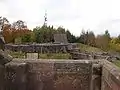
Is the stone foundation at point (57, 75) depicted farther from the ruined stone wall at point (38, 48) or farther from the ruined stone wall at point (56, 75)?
the ruined stone wall at point (38, 48)

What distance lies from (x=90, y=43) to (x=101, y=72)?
38.6 meters

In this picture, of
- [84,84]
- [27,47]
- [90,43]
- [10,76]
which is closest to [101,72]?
[84,84]

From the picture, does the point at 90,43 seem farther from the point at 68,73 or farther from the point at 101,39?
the point at 68,73

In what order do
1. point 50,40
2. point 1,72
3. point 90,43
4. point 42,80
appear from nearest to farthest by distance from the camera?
point 1,72
point 42,80
point 50,40
point 90,43

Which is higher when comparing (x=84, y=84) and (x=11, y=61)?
(x=11, y=61)

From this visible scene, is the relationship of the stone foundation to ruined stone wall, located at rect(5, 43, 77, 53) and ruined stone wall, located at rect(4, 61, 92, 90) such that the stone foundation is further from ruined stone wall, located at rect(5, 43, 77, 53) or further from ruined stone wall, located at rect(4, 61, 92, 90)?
ruined stone wall, located at rect(5, 43, 77, 53)

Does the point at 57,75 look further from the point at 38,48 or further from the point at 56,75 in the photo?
the point at 38,48

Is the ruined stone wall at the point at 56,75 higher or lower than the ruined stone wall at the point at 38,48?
lower

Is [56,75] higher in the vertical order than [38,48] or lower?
lower

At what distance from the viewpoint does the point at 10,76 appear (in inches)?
211

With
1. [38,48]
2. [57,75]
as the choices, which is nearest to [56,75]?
[57,75]

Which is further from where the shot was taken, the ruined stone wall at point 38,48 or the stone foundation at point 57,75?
the ruined stone wall at point 38,48

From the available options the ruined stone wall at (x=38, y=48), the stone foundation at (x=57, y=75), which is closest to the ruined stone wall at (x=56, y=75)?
the stone foundation at (x=57, y=75)

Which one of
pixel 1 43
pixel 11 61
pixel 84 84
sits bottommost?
pixel 84 84
